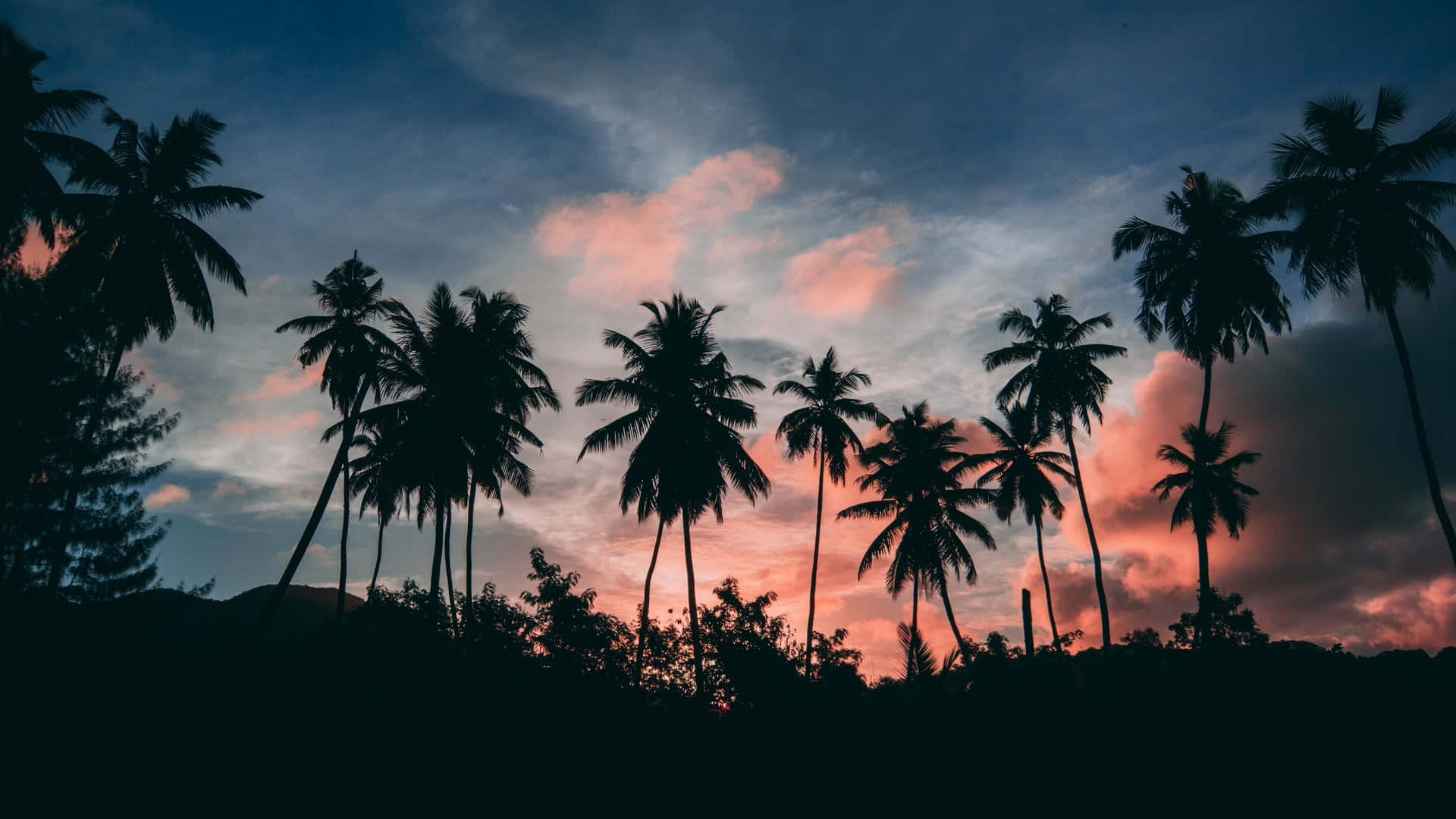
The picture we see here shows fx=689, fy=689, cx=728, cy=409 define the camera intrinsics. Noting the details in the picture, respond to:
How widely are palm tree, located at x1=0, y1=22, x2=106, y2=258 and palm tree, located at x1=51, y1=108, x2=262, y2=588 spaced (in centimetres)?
77

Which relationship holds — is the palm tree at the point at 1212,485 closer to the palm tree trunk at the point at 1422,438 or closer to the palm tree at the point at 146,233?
the palm tree trunk at the point at 1422,438

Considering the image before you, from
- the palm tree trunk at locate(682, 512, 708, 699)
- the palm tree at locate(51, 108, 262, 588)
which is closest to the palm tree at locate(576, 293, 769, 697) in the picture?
the palm tree trunk at locate(682, 512, 708, 699)

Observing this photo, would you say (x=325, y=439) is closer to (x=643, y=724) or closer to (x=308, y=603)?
(x=308, y=603)

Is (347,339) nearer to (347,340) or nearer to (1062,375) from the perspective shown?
(347,340)

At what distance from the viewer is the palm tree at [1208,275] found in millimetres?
23688

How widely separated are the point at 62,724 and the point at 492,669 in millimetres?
7432

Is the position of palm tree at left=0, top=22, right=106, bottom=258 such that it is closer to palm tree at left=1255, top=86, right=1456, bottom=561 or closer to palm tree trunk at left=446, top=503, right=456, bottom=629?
palm tree trunk at left=446, top=503, right=456, bottom=629

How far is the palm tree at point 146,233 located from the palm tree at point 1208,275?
31074 mm

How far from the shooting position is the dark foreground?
7.84 m

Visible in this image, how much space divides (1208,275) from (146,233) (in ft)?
112

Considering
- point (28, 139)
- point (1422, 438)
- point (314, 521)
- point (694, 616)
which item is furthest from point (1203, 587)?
point (28, 139)

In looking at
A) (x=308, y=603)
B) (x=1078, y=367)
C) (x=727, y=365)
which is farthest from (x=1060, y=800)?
(x=308, y=603)

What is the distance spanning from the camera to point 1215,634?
41.4m

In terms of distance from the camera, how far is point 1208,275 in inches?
953
